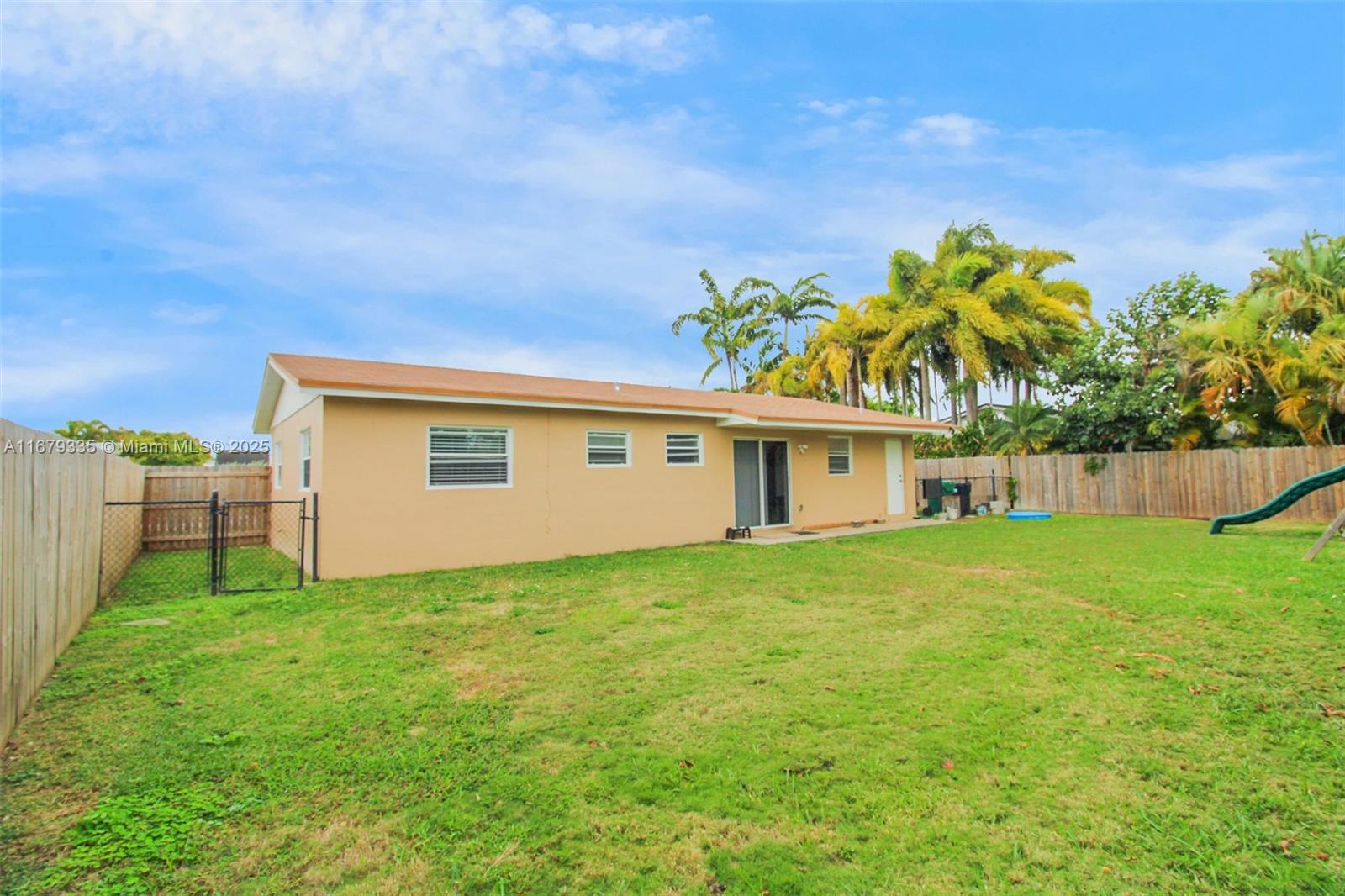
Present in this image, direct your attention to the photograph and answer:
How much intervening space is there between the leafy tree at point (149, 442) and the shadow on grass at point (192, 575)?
1055 cm

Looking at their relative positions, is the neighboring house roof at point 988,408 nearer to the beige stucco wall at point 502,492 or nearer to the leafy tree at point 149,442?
the beige stucco wall at point 502,492

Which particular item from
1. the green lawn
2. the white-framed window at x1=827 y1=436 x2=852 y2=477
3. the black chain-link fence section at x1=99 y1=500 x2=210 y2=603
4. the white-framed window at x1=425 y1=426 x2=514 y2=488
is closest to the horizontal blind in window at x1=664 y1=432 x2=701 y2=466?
the white-framed window at x1=425 y1=426 x2=514 y2=488

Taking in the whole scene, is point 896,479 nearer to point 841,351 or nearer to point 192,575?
point 841,351

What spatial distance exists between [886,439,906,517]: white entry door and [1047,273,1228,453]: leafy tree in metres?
6.19

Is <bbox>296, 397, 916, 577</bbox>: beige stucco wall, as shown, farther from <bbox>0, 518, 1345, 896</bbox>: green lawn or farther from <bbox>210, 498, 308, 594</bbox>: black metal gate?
<bbox>0, 518, 1345, 896</bbox>: green lawn

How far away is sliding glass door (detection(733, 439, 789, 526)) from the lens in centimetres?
1332

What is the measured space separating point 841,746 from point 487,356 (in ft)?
59.7

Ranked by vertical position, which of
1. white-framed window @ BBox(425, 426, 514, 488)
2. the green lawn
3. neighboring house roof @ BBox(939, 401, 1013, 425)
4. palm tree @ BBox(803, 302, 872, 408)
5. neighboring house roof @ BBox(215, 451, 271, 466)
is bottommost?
the green lawn

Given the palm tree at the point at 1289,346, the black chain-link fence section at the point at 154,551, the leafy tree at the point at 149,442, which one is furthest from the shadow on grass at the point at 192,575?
the palm tree at the point at 1289,346

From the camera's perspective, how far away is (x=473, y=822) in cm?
258

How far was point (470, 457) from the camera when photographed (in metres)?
9.63

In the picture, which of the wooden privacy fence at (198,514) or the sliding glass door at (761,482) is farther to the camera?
the sliding glass door at (761,482)

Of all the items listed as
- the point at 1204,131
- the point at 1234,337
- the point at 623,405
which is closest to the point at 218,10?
the point at 623,405

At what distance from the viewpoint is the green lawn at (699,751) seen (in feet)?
7.55
